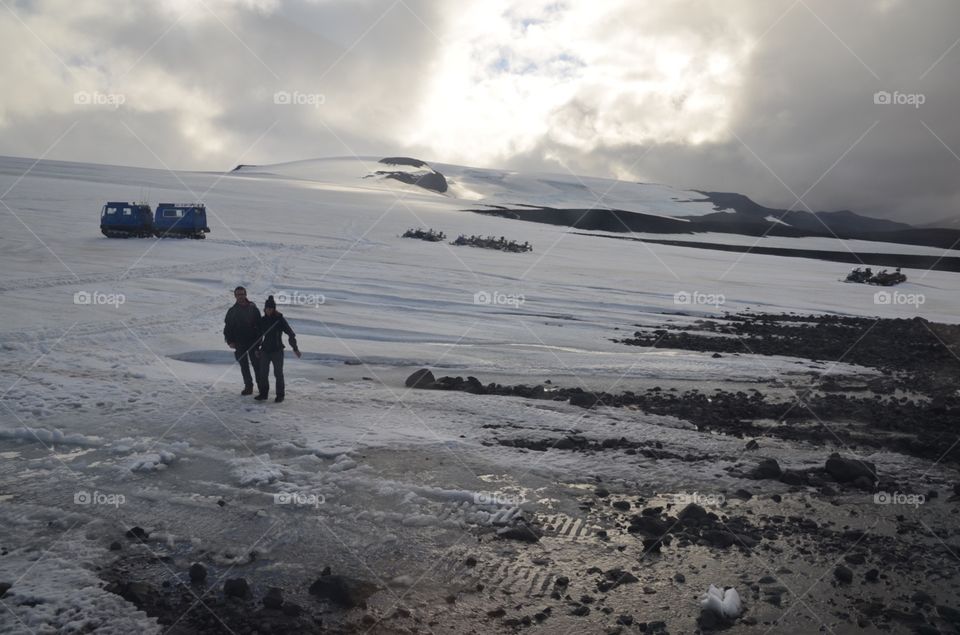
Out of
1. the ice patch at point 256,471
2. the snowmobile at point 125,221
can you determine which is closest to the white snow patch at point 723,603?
the ice patch at point 256,471

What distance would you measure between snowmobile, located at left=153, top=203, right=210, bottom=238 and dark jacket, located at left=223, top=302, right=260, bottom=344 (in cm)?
2284

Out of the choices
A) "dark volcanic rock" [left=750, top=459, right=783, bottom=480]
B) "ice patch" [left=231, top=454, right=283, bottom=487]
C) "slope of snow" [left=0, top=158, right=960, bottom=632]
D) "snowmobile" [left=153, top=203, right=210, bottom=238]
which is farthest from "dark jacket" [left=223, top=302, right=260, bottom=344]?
"snowmobile" [left=153, top=203, right=210, bottom=238]

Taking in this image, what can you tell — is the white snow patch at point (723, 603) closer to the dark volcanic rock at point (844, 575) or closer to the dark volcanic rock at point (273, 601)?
the dark volcanic rock at point (844, 575)

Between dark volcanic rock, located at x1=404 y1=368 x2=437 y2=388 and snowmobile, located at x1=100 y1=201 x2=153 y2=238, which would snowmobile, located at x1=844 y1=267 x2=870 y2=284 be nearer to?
dark volcanic rock, located at x1=404 y1=368 x2=437 y2=388

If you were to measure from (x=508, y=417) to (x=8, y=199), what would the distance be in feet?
129

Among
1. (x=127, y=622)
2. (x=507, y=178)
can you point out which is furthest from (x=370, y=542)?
(x=507, y=178)

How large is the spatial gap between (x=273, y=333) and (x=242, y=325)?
445mm

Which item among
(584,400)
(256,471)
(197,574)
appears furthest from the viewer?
(584,400)

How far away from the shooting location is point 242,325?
9344 millimetres

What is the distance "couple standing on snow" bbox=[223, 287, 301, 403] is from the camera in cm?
924

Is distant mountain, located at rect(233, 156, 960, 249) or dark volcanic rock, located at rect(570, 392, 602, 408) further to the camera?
distant mountain, located at rect(233, 156, 960, 249)

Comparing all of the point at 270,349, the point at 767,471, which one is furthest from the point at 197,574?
the point at 767,471

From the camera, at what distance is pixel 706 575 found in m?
5.39

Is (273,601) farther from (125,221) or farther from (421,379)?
(125,221)
